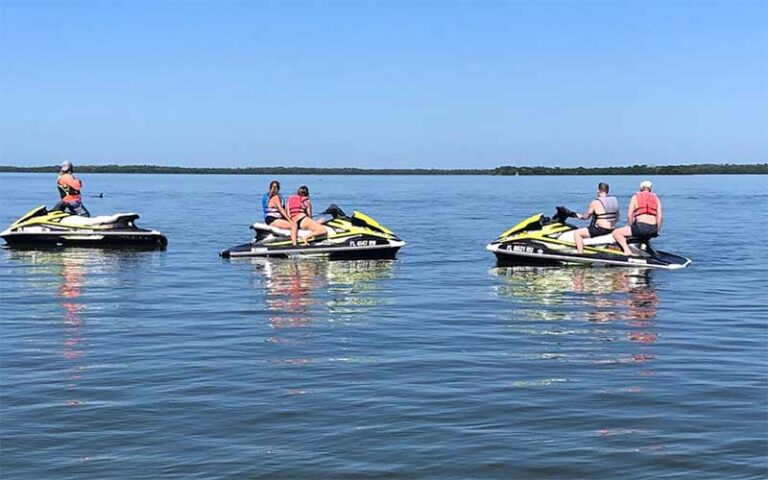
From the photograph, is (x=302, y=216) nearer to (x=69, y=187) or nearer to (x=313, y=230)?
(x=313, y=230)

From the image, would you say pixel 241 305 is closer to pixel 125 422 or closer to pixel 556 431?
pixel 125 422

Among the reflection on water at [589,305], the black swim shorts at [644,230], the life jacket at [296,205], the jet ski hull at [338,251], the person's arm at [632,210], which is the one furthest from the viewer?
the jet ski hull at [338,251]

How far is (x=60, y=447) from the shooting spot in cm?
702

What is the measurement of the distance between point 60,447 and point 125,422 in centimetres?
67

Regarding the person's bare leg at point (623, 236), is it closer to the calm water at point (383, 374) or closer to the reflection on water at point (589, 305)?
the reflection on water at point (589, 305)

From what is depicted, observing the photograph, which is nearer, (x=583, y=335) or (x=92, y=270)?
(x=583, y=335)

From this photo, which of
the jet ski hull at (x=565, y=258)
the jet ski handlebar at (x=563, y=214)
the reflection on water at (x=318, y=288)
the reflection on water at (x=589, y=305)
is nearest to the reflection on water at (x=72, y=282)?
the reflection on water at (x=318, y=288)

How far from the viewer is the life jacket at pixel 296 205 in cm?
2009

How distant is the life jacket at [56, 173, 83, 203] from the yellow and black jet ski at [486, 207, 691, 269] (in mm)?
9351

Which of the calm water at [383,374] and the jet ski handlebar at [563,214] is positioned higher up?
the jet ski handlebar at [563,214]

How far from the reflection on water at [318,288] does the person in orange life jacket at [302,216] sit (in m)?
0.57

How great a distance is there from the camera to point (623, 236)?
18.3 meters

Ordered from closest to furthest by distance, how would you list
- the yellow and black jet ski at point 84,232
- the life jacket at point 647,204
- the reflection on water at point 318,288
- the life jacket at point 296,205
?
the reflection on water at point 318,288 → the life jacket at point 647,204 → the life jacket at point 296,205 → the yellow and black jet ski at point 84,232

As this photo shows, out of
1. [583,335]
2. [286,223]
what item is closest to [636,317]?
[583,335]
